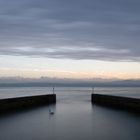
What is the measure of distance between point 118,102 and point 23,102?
9885 millimetres

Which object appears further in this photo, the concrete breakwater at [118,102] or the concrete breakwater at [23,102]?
the concrete breakwater at [118,102]

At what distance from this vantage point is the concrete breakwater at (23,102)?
2477cm

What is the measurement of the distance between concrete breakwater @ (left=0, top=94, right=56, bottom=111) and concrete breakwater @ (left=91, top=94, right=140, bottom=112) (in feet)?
19.9

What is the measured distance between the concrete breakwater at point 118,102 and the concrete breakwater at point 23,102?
607 cm

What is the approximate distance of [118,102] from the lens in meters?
30.7

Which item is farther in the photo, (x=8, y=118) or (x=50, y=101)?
(x=50, y=101)

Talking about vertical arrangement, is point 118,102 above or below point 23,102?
below

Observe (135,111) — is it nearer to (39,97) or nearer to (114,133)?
(114,133)

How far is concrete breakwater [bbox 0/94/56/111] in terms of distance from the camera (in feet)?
81.3

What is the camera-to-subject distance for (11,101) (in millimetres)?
26141

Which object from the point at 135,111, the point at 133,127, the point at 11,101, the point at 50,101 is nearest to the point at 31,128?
the point at 133,127

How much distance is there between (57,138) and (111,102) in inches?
758

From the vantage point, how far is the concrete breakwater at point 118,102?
26.2 meters

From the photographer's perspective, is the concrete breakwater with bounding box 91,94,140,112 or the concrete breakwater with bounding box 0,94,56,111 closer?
the concrete breakwater with bounding box 0,94,56,111
